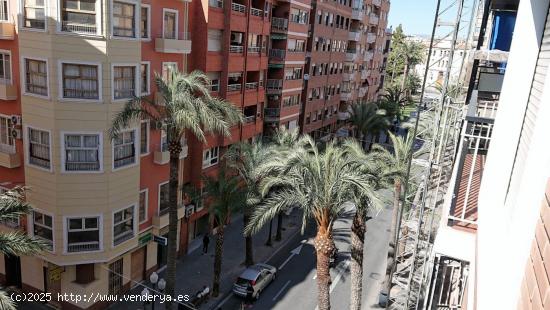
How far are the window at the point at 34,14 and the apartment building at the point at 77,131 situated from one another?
0.04 meters

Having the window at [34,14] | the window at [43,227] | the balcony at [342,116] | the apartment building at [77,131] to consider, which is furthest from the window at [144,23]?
the balcony at [342,116]

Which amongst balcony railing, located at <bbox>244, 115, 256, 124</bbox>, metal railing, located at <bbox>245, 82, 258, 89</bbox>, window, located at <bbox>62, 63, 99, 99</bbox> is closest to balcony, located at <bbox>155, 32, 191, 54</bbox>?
window, located at <bbox>62, 63, 99, 99</bbox>

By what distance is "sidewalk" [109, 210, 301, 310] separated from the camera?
855 inches

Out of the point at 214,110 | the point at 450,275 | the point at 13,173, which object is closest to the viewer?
the point at 450,275

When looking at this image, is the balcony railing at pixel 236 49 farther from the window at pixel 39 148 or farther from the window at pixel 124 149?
the window at pixel 39 148

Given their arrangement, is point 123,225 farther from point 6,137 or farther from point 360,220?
point 360,220

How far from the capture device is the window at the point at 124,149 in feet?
59.9

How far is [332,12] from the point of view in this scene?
4466 cm

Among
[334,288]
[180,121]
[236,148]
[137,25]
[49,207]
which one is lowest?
[334,288]

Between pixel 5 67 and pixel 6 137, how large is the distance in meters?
2.86

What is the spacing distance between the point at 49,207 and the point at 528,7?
57.3 feet

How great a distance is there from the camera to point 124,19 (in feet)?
57.1

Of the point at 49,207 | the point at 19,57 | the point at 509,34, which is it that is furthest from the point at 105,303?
the point at 509,34

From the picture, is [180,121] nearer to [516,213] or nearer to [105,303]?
[105,303]
